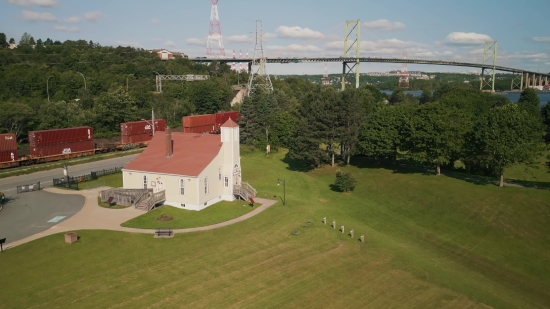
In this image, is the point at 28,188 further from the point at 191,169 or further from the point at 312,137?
the point at 312,137

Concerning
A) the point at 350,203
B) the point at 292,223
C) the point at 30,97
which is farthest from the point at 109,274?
the point at 30,97

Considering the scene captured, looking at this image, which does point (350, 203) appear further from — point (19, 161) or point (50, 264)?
point (19, 161)

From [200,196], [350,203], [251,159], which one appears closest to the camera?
[200,196]

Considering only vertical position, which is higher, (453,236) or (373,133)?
(373,133)

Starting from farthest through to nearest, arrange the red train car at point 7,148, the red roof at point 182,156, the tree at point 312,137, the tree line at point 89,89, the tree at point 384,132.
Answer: the tree line at point 89,89
the tree at point 312,137
the tree at point 384,132
the red train car at point 7,148
the red roof at point 182,156

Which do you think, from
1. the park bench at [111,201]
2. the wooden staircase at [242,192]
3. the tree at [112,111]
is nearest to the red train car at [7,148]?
the tree at [112,111]

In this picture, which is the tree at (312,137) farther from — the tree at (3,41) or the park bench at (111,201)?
the tree at (3,41)
